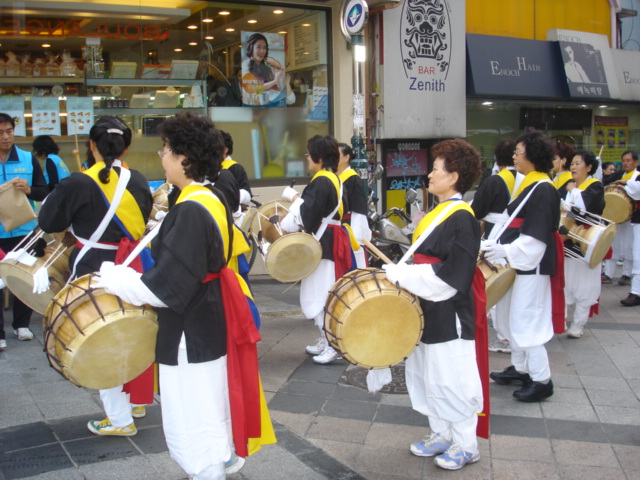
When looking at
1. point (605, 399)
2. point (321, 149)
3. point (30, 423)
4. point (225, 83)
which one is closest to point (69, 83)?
point (225, 83)

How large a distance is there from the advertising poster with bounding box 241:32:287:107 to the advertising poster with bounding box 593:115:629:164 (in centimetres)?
854

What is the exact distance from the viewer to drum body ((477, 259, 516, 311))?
15.2ft

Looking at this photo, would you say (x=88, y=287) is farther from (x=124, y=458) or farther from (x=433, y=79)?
(x=433, y=79)

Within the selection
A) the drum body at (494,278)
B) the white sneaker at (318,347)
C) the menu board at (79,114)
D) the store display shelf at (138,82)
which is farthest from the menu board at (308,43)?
the drum body at (494,278)

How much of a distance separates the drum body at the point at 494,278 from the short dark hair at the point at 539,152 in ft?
2.69

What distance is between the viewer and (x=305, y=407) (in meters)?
5.02

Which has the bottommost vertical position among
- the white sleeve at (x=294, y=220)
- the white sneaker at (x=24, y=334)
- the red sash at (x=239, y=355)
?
the white sneaker at (x=24, y=334)

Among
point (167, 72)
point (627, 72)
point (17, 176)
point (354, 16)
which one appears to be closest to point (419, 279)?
point (17, 176)

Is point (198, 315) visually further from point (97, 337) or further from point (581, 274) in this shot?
point (581, 274)

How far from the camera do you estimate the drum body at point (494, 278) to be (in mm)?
4621

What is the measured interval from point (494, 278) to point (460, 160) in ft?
3.62

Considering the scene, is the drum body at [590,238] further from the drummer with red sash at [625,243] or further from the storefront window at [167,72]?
the storefront window at [167,72]

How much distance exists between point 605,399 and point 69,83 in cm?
730

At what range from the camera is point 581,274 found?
686cm
